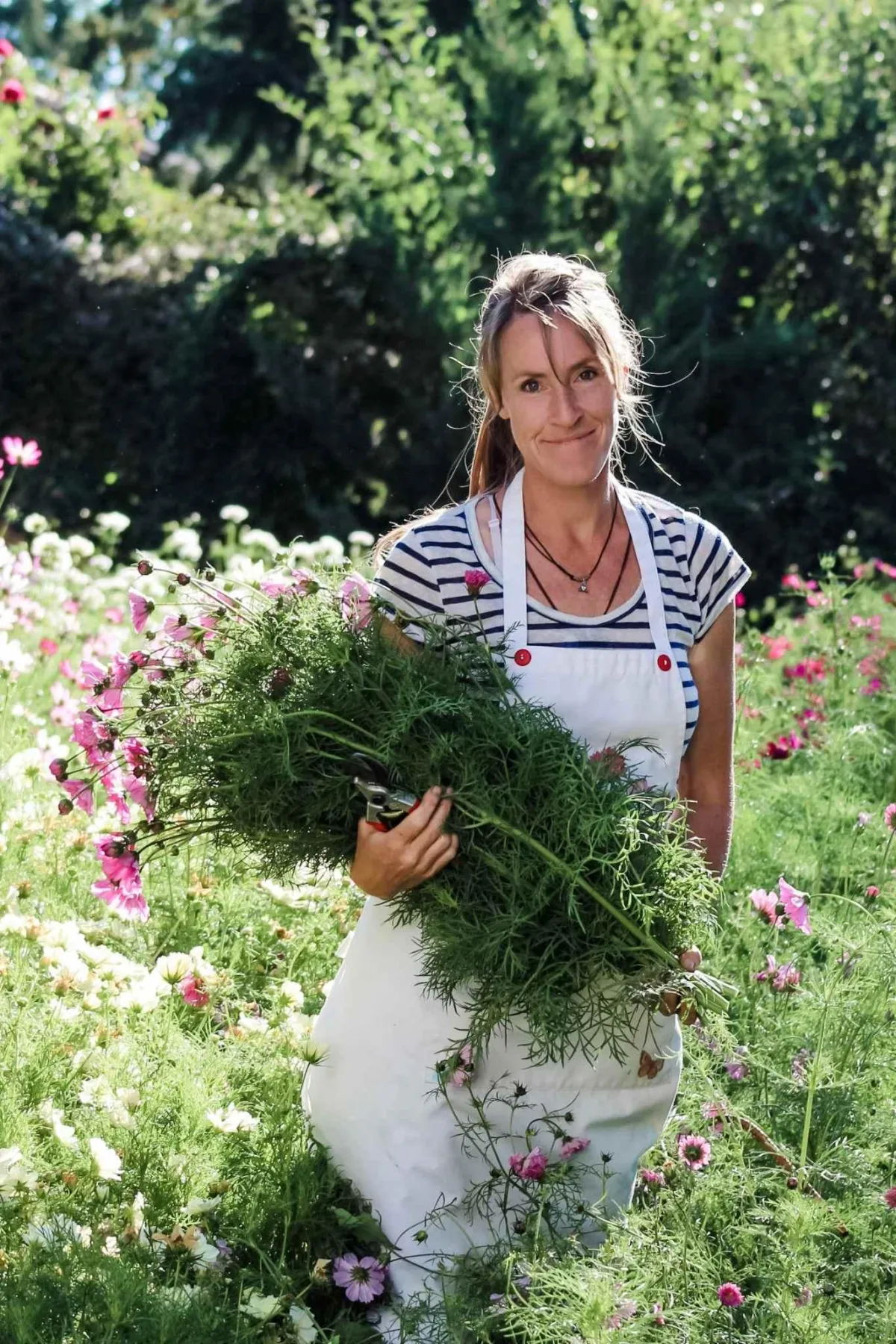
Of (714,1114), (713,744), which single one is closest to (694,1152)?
(714,1114)

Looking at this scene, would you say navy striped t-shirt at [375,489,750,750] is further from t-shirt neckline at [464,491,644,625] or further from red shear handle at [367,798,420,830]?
red shear handle at [367,798,420,830]

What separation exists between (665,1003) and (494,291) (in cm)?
123

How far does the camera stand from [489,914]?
7.72 ft

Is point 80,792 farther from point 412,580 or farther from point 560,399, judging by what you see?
point 560,399

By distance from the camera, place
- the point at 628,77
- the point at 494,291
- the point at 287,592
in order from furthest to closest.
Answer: the point at 628,77 → the point at 494,291 → the point at 287,592

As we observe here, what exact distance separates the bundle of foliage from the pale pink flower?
18 centimetres

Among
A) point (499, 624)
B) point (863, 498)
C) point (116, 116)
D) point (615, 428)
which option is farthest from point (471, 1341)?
point (116, 116)

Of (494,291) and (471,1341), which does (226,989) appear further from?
(494,291)

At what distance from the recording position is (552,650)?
8.60 ft

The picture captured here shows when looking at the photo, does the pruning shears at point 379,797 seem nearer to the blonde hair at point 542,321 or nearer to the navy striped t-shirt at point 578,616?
the navy striped t-shirt at point 578,616

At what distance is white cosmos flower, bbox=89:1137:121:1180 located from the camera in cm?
254

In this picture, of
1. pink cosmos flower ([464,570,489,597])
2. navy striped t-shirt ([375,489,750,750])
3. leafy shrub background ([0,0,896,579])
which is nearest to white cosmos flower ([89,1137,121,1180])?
navy striped t-shirt ([375,489,750,750])

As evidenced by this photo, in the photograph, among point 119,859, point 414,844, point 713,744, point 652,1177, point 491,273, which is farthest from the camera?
point 491,273

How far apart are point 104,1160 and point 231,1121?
24 centimetres
